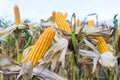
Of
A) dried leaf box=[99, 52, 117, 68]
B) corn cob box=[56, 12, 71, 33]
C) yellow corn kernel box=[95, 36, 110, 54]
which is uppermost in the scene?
corn cob box=[56, 12, 71, 33]

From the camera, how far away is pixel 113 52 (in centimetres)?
259

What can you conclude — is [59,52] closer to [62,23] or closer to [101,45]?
[62,23]

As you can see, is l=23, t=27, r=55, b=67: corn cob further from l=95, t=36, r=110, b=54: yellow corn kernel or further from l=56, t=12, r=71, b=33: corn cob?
l=95, t=36, r=110, b=54: yellow corn kernel

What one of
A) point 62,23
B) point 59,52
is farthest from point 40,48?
point 62,23

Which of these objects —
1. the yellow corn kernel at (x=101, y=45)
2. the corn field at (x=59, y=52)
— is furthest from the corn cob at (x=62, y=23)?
the yellow corn kernel at (x=101, y=45)

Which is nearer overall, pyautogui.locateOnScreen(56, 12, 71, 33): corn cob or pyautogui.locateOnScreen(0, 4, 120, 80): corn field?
pyautogui.locateOnScreen(0, 4, 120, 80): corn field

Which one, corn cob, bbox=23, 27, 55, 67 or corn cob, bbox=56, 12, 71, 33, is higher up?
corn cob, bbox=56, 12, 71, 33

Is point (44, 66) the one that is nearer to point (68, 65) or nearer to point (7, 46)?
point (68, 65)

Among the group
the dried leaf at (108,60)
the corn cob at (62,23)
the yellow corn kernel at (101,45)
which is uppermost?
the corn cob at (62,23)

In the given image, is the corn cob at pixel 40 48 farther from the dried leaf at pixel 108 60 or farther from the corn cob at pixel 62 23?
the dried leaf at pixel 108 60

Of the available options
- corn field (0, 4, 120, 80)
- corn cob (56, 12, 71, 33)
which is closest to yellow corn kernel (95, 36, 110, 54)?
corn field (0, 4, 120, 80)

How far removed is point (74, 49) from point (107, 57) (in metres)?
0.34

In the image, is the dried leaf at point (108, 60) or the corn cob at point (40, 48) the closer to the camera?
the corn cob at point (40, 48)

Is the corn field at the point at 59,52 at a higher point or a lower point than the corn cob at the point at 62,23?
lower
